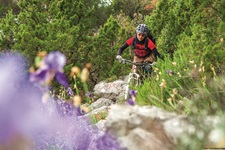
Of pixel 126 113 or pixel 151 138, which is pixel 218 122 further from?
pixel 126 113

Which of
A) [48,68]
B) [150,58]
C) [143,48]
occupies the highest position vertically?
[48,68]

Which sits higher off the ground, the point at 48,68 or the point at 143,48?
the point at 48,68

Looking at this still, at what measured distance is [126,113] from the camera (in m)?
1.43

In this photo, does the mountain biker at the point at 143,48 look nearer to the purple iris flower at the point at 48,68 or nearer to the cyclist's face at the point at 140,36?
the cyclist's face at the point at 140,36

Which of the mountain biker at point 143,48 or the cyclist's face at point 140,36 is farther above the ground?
the cyclist's face at point 140,36

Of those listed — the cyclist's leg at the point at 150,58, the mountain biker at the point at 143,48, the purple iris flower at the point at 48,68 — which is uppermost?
the purple iris flower at the point at 48,68

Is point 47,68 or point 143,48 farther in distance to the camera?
point 143,48

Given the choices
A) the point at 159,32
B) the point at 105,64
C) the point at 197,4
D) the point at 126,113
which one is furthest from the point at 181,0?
the point at 126,113

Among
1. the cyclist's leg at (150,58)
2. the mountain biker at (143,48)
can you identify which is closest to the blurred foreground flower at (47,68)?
the mountain biker at (143,48)

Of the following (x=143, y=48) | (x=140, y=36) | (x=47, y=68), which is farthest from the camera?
(x=143, y=48)

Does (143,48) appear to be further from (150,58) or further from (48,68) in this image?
(48,68)

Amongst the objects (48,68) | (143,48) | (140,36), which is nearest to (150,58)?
(143,48)

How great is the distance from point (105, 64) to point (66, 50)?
116 cm

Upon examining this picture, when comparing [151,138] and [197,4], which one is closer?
[151,138]
